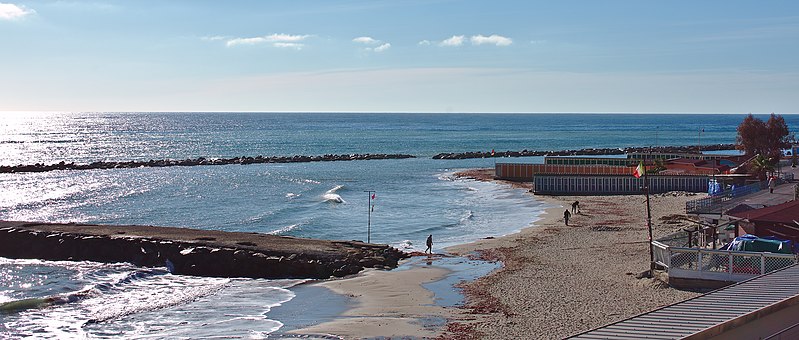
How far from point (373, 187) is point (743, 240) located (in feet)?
158

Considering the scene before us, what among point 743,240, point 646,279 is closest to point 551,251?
point 646,279

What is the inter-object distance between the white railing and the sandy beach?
2.39 feet

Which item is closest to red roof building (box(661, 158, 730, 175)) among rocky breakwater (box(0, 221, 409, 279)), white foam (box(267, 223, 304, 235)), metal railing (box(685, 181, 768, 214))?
metal railing (box(685, 181, 768, 214))

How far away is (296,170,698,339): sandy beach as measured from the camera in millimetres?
23047

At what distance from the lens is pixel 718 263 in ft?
79.0

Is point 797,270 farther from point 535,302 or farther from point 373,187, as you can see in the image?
point 373,187

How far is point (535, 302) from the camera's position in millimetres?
25766

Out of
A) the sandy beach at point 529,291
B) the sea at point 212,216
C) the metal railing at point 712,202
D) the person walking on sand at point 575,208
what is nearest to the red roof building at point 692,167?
the sea at point 212,216

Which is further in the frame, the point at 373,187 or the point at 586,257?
the point at 373,187

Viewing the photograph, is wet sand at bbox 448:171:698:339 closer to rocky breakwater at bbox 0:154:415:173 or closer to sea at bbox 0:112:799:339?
sea at bbox 0:112:799:339

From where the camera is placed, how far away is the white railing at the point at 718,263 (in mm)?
22750

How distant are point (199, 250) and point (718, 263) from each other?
1997cm

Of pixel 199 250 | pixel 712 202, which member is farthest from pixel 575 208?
pixel 199 250

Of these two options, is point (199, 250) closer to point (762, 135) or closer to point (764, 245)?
point (764, 245)
